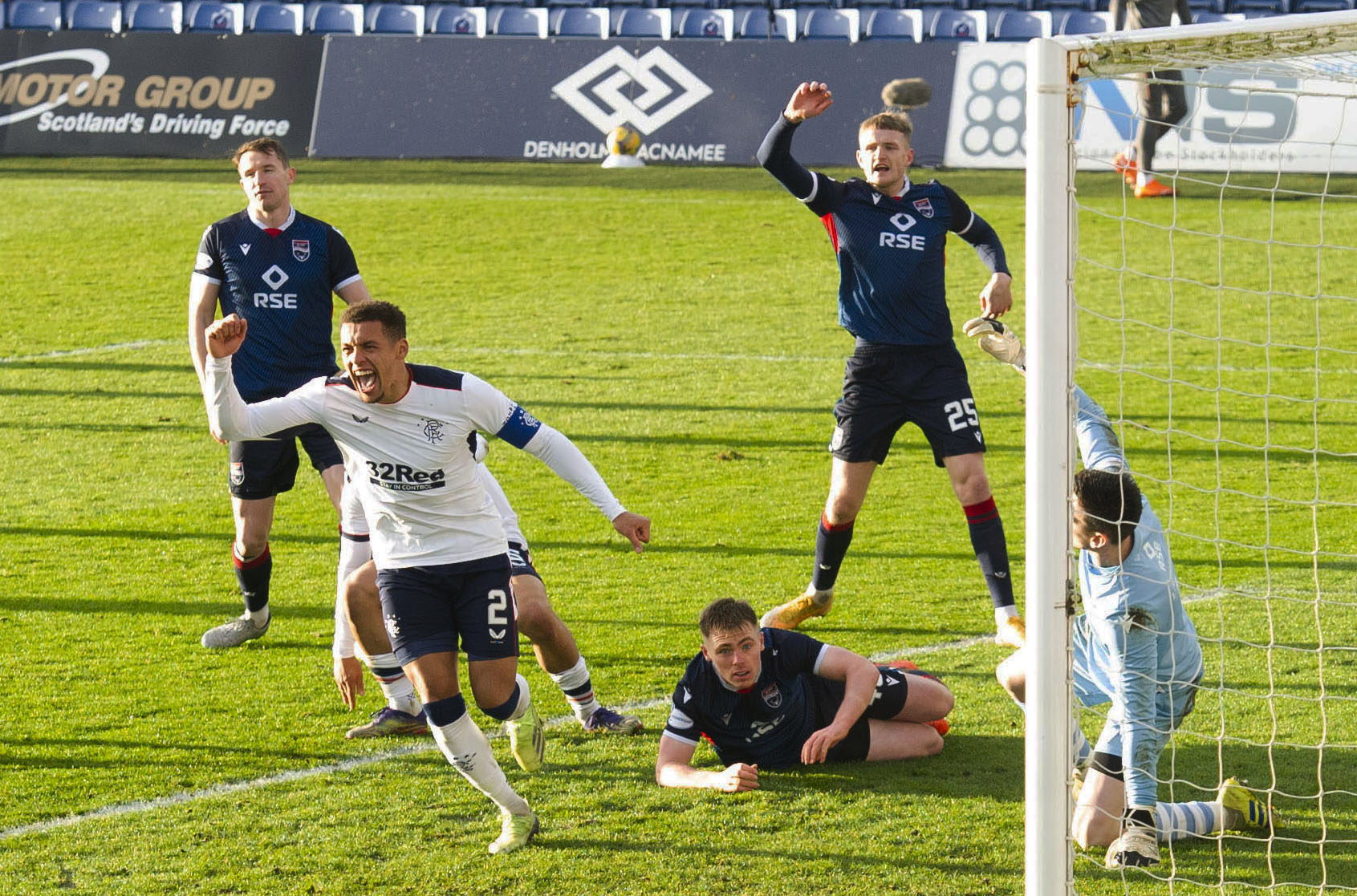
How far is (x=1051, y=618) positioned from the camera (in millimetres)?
3807

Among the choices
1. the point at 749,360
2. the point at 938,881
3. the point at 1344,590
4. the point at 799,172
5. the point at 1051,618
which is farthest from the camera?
the point at 749,360

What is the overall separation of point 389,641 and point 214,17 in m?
19.4

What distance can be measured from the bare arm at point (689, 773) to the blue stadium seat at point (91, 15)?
20.6 m

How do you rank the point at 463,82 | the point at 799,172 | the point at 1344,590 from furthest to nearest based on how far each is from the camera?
the point at 463,82, the point at 1344,590, the point at 799,172

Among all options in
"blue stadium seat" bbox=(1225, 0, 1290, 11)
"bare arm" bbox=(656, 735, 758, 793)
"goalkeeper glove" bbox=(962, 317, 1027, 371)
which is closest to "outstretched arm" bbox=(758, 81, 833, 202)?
"goalkeeper glove" bbox=(962, 317, 1027, 371)

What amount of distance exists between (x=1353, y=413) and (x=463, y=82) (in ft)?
39.6

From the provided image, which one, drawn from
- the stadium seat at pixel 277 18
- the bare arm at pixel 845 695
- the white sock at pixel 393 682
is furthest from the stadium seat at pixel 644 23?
the bare arm at pixel 845 695

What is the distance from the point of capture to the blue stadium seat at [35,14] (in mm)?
22234

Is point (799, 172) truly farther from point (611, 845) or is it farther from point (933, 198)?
point (611, 845)

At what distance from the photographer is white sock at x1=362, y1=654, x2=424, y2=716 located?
5625 mm

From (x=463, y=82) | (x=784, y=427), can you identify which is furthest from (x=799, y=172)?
(x=463, y=82)

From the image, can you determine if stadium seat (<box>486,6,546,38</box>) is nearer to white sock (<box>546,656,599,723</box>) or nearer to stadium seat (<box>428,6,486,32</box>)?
stadium seat (<box>428,6,486,32</box>)

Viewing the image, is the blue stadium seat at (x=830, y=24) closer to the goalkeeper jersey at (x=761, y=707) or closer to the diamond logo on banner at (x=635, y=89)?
the diamond logo on banner at (x=635, y=89)

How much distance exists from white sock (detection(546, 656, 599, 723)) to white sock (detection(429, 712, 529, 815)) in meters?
0.87
